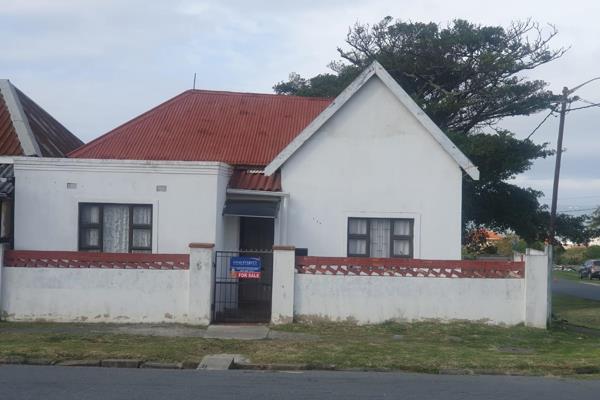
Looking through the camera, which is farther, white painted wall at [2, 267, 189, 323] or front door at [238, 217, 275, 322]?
front door at [238, 217, 275, 322]

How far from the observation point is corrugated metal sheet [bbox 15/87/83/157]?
21859 millimetres

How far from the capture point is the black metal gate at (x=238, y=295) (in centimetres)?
1659

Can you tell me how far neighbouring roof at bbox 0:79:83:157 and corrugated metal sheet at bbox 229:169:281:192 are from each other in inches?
210

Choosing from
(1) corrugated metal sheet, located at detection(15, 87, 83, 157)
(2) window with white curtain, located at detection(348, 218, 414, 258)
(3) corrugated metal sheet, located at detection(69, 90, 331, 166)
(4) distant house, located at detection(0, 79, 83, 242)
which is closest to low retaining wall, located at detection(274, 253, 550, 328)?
(2) window with white curtain, located at detection(348, 218, 414, 258)

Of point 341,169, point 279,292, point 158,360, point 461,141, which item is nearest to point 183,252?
point 279,292

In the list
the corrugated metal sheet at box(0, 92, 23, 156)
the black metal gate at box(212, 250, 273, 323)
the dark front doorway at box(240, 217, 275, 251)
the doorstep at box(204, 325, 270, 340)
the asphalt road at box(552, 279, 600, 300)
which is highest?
the corrugated metal sheet at box(0, 92, 23, 156)

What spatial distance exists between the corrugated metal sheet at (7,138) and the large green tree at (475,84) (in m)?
17.7

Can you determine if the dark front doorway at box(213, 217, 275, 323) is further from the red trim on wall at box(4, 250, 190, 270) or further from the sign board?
the red trim on wall at box(4, 250, 190, 270)

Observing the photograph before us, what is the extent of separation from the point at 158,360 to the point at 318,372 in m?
2.43

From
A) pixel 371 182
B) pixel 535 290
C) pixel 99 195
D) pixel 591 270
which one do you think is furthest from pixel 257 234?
pixel 591 270

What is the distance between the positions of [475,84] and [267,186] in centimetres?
1911

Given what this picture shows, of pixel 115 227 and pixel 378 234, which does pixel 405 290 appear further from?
pixel 115 227

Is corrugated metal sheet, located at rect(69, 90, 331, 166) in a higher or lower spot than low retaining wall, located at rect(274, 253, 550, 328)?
higher

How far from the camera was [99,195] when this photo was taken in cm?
1789
